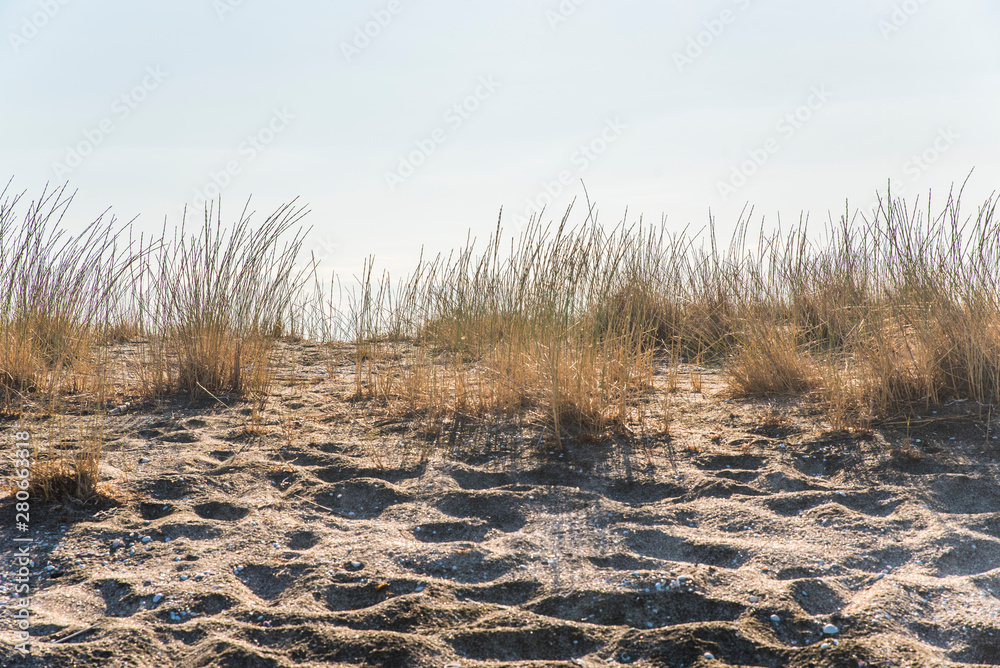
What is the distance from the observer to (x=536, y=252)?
329cm

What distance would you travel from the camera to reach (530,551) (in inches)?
79.1

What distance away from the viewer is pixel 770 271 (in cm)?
445

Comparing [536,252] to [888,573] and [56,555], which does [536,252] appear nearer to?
[888,573]

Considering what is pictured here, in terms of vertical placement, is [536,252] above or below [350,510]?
above

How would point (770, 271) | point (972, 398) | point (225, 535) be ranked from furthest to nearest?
point (770, 271) < point (972, 398) < point (225, 535)

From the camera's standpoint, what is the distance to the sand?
1546mm

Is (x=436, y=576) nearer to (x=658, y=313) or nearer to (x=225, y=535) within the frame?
(x=225, y=535)

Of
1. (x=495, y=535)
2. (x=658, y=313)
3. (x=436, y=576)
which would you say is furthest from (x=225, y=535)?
(x=658, y=313)

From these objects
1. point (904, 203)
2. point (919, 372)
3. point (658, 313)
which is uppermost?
point (904, 203)

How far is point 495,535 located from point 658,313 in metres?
3.80

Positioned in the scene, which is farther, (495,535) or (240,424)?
(240,424)

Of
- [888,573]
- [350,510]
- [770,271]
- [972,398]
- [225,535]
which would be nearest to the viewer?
[888,573]

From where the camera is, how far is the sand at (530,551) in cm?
155

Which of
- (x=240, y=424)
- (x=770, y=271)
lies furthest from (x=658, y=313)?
(x=240, y=424)
